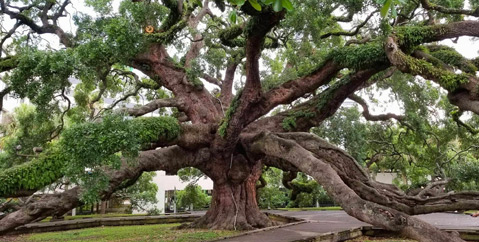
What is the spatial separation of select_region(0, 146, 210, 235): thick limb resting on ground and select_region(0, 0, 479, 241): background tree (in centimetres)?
3

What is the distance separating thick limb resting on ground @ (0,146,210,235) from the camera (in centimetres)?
744

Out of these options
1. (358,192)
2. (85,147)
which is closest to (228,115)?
(358,192)

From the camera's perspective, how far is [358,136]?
12.2 m

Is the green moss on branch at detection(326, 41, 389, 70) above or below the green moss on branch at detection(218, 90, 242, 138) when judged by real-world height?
above

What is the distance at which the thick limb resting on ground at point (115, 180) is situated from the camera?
7.44m

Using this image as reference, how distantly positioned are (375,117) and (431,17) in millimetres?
4639

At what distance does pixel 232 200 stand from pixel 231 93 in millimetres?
3995

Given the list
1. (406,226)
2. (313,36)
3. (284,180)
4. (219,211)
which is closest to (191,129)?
(219,211)

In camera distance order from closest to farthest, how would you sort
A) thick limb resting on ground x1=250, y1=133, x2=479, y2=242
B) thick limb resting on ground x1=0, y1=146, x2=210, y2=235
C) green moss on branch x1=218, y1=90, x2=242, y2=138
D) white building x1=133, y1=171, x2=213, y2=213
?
thick limb resting on ground x1=250, y1=133, x2=479, y2=242, thick limb resting on ground x1=0, y1=146, x2=210, y2=235, green moss on branch x1=218, y1=90, x2=242, y2=138, white building x1=133, y1=171, x2=213, y2=213

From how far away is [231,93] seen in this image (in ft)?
45.1

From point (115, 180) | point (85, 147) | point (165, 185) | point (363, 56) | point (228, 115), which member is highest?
point (363, 56)

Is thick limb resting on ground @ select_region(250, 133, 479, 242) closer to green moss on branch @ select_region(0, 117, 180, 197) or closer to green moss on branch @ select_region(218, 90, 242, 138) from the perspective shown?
green moss on branch @ select_region(218, 90, 242, 138)

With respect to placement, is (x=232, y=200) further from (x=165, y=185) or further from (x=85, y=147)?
(x=165, y=185)

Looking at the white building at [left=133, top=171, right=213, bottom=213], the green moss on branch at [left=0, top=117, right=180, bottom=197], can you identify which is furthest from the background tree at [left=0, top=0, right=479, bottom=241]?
the white building at [left=133, top=171, right=213, bottom=213]
